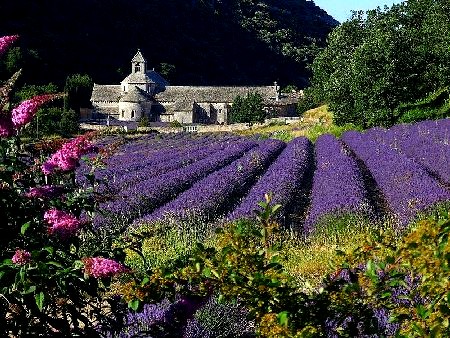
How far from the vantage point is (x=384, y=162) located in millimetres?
14734

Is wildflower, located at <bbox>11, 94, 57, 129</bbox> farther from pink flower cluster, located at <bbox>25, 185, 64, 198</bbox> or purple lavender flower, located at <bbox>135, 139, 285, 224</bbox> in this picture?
purple lavender flower, located at <bbox>135, 139, 285, 224</bbox>

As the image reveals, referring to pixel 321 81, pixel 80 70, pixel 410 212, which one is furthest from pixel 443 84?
pixel 80 70

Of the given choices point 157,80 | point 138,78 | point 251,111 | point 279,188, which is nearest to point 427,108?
point 279,188

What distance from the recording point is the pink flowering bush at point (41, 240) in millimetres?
2545

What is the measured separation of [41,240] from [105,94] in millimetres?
82610

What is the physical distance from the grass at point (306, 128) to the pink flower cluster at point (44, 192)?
30363 mm

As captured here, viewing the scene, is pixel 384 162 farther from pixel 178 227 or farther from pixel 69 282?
pixel 69 282

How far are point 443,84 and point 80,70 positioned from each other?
6836 cm

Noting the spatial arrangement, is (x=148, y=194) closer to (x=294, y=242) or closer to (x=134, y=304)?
(x=294, y=242)

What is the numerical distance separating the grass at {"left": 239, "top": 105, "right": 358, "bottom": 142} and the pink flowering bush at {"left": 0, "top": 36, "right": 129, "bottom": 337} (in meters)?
30.3

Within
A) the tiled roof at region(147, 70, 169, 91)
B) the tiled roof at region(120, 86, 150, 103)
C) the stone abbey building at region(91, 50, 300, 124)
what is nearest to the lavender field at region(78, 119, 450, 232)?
the tiled roof at region(120, 86, 150, 103)

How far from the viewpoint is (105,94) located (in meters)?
83.6

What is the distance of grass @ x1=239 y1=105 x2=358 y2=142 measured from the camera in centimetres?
3659

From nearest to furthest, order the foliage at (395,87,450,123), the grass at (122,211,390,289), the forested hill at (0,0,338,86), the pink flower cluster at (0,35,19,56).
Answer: the pink flower cluster at (0,35,19,56) → the grass at (122,211,390,289) → the foliage at (395,87,450,123) → the forested hill at (0,0,338,86)
